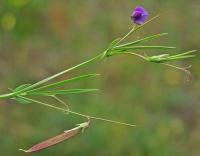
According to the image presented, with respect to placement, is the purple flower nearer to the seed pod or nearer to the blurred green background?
the seed pod

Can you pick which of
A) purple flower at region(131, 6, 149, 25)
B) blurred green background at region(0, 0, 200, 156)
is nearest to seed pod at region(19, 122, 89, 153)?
purple flower at region(131, 6, 149, 25)

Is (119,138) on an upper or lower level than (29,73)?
lower

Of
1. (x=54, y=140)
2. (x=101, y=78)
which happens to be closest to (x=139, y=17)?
(x=54, y=140)

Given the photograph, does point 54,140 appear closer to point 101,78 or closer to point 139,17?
point 139,17

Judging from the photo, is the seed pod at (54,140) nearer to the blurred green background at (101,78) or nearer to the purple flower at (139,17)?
the purple flower at (139,17)

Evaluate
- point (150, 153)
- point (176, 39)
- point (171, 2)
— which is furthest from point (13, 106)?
point (171, 2)

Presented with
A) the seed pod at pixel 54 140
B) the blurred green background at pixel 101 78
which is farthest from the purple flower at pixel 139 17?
the blurred green background at pixel 101 78

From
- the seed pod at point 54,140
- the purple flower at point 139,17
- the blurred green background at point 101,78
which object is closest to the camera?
the seed pod at point 54,140

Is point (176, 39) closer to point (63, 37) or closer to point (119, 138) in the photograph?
point (63, 37)
